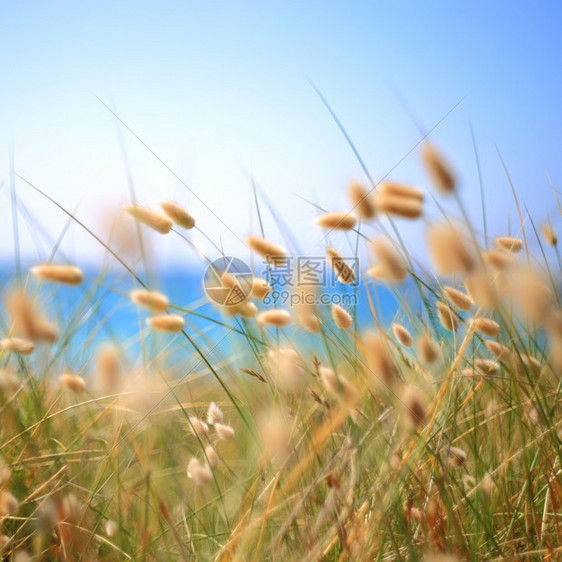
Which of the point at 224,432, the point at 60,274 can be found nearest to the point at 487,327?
the point at 224,432

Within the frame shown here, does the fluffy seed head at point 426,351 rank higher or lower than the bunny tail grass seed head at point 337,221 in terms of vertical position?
lower

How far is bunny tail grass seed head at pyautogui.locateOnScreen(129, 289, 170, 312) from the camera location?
1.11 metres

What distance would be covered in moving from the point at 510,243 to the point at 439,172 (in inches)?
14.5

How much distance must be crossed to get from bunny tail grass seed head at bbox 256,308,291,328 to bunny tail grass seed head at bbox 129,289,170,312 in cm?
20

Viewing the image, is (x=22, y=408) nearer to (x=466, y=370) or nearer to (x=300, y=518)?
(x=300, y=518)

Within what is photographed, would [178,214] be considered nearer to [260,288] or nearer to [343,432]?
[260,288]

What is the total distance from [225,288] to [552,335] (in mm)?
644

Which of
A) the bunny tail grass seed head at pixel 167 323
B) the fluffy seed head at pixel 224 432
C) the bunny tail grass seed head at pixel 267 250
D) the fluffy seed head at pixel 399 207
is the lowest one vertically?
the fluffy seed head at pixel 224 432

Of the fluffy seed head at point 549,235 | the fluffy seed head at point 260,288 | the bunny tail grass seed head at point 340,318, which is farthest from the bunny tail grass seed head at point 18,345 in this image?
the fluffy seed head at point 549,235

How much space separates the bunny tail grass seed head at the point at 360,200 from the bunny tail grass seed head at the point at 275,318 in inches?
11.3

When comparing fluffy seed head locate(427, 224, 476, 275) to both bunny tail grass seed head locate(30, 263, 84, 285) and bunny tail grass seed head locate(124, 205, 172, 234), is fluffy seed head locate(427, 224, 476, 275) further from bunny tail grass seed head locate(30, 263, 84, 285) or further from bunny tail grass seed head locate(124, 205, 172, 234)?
bunny tail grass seed head locate(30, 263, 84, 285)

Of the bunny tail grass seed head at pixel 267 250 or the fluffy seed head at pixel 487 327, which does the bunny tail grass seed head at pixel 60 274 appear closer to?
the bunny tail grass seed head at pixel 267 250

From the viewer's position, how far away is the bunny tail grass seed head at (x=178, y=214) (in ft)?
4.08

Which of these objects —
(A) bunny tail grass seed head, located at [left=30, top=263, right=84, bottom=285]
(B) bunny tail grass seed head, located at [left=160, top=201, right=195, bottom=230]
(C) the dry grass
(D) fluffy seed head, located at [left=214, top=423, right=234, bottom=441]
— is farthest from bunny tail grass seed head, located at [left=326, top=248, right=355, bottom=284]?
(A) bunny tail grass seed head, located at [left=30, top=263, right=84, bottom=285]
